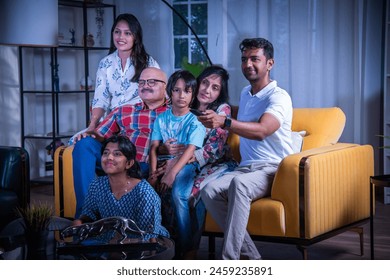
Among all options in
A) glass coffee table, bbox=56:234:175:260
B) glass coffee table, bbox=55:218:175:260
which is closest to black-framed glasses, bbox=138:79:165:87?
glass coffee table, bbox=55:218:175:260

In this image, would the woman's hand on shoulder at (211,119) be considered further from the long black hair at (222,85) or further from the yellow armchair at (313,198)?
the long black hair at (222,85)

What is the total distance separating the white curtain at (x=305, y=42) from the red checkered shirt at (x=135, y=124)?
87cm

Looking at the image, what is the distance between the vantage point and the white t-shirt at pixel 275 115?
3234mm

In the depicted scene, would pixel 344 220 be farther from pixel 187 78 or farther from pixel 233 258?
pixel 187 78

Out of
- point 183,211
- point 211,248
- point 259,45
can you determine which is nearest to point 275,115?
point 259,45

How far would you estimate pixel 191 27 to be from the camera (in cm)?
A: 445

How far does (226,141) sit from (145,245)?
3.45ft

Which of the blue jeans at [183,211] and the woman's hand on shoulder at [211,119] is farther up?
the woman's hand on shoulder at [211,119]

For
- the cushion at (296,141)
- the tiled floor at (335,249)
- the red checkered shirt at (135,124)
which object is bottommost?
the tiled floor at (335,249)

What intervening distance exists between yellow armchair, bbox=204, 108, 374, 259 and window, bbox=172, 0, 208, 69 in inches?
48.6

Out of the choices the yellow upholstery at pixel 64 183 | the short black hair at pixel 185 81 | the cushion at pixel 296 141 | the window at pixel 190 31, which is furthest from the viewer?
the window at pixel 190 31

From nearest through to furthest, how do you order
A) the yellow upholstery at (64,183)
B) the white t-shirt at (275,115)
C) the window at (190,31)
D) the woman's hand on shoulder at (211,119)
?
the woman's hand on shoulder at (211,119)
the white t-shirt at (275,115)
the yellow upholstery at (64,183)
the window at (190,31)

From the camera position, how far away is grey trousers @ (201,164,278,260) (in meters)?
3.06

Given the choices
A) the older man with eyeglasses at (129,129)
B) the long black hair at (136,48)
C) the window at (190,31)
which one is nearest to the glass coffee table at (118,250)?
the older man with eyeglasses at (129,129)
